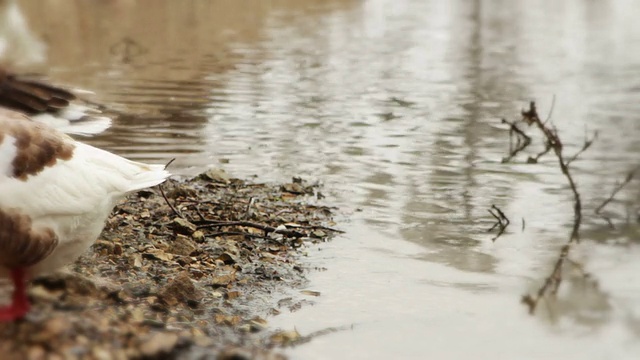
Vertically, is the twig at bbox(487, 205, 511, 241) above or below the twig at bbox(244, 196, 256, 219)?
below

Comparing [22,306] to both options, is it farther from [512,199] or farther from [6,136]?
[512,199]

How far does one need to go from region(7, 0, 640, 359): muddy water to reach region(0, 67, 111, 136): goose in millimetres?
158

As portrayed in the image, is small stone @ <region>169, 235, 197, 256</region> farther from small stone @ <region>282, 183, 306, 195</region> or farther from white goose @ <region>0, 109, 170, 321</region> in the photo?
small stone @ <region>282, 183, 306, 195</region>

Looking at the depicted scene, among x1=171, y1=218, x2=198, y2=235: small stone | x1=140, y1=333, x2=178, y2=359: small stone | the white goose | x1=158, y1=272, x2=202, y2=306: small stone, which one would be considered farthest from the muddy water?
x1=140, y1=333, x2=178, y2=359: small stone

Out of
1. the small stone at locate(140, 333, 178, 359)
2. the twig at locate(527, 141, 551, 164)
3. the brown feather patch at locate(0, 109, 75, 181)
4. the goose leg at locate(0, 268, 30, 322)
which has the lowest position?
the twig at locate(527, 141, 551, 164)

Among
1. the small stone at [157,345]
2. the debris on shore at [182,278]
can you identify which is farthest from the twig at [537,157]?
the small stone at [157,345]

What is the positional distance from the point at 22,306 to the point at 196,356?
917 mm

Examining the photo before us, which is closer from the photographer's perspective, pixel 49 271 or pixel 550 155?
pixel 49 271

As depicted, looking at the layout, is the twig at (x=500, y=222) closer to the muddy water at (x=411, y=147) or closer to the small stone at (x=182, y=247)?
the muddy water at (x=411, y=147)

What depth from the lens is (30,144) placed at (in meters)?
4.63

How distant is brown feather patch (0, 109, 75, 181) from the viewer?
4.56 metres

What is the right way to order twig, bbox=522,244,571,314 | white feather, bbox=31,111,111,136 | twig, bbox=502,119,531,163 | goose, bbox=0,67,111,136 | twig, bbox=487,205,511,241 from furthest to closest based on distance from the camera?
1. twig, bbox=502,119,531,163
2. twig, bbox=487,205,511,241
3. twig, bbox=522,244,571,314
4. white feather, bbox=31,111,111,136
5. goose, bbox=0,67,111,136

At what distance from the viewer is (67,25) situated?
25875 millimetres

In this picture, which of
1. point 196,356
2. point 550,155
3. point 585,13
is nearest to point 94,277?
point 196,356
